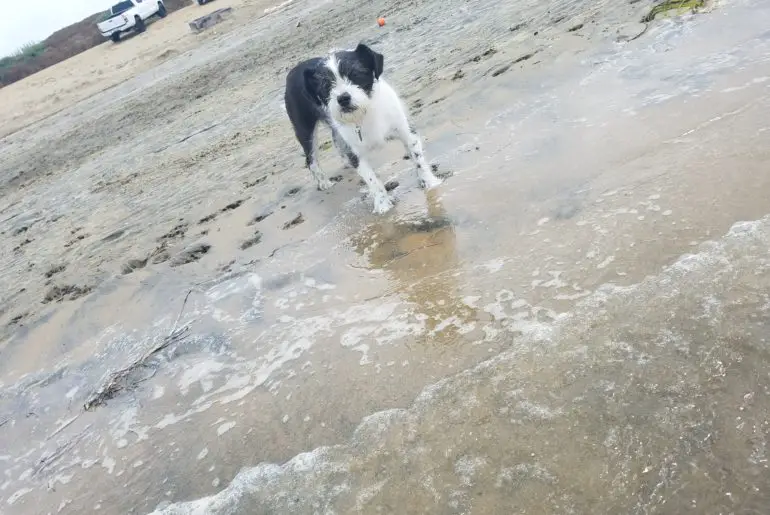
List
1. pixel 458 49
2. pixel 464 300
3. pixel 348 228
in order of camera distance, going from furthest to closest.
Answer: pixel 458 49 → pixel 348 228 → pixel 464 300

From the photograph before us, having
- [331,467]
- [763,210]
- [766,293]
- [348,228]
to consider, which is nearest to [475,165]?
[348,228]

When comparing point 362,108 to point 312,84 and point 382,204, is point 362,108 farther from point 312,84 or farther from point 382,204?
point 382,204

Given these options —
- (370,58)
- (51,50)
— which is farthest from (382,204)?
(51,50)

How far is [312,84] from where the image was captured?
5.16m

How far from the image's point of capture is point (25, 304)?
5.59 meters

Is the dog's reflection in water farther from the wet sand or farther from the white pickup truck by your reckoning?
the white pickup truck

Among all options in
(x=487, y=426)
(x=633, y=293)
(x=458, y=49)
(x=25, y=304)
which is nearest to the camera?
(x=487, y=426)

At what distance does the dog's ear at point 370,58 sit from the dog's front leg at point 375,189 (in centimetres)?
76

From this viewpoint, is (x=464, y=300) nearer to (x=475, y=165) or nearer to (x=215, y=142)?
(x=475, y=165)

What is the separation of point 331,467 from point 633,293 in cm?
158

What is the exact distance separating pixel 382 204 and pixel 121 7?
33544 mm

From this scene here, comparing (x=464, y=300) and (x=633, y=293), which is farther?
(x=464, y=300)

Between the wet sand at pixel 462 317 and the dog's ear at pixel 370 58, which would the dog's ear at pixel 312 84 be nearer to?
the dog's ear at pixel 370 58

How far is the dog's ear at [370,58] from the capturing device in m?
4.84
